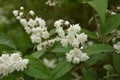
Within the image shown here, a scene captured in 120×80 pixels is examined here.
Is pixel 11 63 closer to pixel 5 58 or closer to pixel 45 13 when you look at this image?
pixel 5 58

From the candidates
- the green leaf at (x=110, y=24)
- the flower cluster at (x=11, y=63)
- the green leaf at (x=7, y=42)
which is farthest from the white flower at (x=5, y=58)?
the green leaf at (x=110, y=24)

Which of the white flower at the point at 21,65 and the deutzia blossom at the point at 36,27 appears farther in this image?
the deutzia blossom at the point at 36,27

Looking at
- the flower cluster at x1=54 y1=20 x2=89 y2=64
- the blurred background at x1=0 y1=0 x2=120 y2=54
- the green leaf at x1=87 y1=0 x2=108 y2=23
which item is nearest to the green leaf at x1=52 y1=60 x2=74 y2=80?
the flower cluster at x1=54 y1=20 x2=89 y2=64

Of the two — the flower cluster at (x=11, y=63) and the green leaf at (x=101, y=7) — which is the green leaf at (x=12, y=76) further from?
the green leaf at (x=101, y=7)

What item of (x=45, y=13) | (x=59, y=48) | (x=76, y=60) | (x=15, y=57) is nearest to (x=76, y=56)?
(x=76, y=60)

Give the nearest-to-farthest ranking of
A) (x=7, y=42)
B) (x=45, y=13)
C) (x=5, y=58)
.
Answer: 1. (x=5, y=58)
2. (x=7, y=42)
3. (x=45, y=13)
